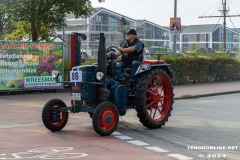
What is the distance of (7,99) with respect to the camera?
52.6ft

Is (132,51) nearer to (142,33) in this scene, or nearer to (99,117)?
(99,117)

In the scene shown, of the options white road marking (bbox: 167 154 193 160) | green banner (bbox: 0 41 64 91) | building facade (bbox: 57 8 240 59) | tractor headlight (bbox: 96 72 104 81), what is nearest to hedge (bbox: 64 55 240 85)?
building facade (bbox: 57 8 240 59)

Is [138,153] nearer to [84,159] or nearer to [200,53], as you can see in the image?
[84,159]

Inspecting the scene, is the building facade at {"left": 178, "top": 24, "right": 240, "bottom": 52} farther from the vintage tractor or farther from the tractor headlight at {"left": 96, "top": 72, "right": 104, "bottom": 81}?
the tractor headlight at {"left": 96, "top": 72, "right": 104, "bottom": 81}

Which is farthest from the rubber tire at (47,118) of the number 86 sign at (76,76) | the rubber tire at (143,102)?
the rubber tire at (143,102)

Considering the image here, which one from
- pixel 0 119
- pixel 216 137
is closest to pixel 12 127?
pixel 0 119

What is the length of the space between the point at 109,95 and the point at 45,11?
15.6m

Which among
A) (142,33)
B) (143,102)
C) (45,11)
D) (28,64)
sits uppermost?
(142,33)

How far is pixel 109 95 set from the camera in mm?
9625

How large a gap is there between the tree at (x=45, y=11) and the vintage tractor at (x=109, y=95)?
14.5 metres

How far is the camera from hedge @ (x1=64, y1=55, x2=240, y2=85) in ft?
79.2

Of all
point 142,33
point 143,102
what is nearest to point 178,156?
point 143,102

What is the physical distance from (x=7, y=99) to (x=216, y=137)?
29.3 feet

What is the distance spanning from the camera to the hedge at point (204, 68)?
24.1 metres
